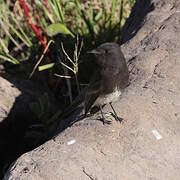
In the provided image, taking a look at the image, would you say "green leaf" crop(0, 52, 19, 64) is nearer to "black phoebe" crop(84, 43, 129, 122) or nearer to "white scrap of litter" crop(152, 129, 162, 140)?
"black phoebe" crop(84, 43, 129, 122)

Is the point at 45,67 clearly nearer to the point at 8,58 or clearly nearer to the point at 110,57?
the point at 8,58

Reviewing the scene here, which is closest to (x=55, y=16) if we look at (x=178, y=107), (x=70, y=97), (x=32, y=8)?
(x=32, y=8)

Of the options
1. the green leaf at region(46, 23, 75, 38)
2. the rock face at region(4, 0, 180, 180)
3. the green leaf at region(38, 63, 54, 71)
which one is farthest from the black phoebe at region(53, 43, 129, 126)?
the green leaf at region(46, 23, 75, 38)

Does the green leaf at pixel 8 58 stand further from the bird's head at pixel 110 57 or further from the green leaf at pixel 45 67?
the bird's head at pixel 110 57

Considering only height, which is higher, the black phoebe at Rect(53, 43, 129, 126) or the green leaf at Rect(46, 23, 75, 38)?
the black phoebe at Rect(53, 43, 129, 126)

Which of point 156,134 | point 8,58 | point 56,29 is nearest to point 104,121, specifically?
point 156,134

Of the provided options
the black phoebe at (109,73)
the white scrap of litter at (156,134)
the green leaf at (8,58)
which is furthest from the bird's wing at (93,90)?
the green leaf at (8,58)
